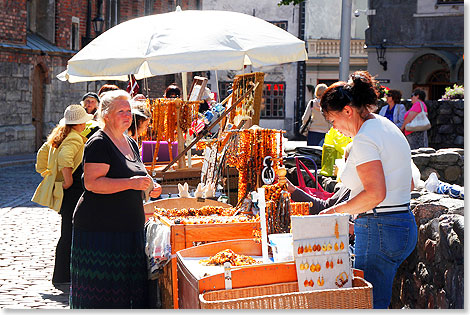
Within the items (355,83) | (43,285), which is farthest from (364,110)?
(43,285)

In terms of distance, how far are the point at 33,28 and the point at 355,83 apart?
2356 centimetres

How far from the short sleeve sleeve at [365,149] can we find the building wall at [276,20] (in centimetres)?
3764

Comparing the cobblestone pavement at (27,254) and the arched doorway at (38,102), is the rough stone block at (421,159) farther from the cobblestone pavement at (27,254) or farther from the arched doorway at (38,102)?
the arched doorway at (38,102)

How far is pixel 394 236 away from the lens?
14.0 feet

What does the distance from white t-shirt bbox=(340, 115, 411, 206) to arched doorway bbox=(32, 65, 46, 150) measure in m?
22.1

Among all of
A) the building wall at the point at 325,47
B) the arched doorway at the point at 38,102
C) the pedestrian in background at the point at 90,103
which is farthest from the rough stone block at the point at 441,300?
the building wall at the point at 325,47

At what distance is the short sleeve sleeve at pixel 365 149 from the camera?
414 cm

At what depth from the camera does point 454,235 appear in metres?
4.55

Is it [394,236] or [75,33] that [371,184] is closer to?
[394,236]

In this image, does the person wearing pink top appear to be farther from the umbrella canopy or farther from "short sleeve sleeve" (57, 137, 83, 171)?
"short sleeve sleeve" (57, 137, 83, 171)

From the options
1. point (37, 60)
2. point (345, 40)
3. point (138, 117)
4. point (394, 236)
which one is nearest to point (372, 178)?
point (394, 236)

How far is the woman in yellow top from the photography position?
23.6 ft

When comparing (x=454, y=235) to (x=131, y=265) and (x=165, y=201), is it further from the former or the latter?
(x=165, y=201)

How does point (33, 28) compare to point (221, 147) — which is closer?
point (221, 147)
